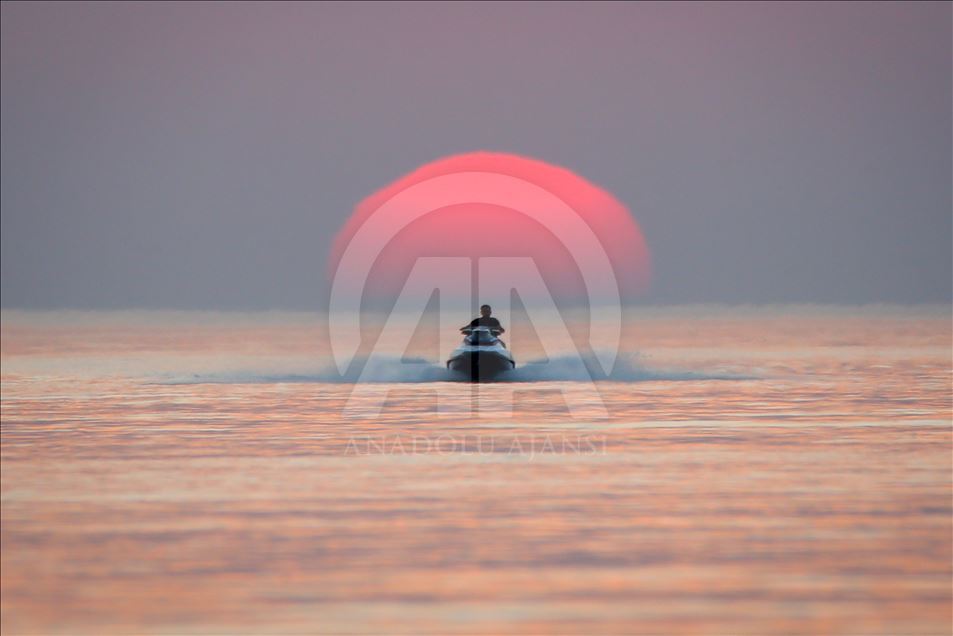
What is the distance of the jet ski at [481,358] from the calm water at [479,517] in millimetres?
8324

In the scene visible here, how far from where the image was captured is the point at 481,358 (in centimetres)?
4100

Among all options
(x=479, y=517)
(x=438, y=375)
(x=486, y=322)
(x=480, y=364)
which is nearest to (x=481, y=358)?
(x=480, y=364)

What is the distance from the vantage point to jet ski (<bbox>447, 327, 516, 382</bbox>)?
4112cm

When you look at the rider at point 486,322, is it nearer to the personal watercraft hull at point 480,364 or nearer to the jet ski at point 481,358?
the jet ski at point 481,358

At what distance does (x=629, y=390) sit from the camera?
125 ft

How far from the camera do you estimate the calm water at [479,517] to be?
1249 cm

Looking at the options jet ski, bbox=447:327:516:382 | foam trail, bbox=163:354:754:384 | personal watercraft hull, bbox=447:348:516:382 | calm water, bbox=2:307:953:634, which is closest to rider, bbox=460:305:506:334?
jet ski, bbox=447:327:516:382

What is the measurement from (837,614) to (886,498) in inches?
233

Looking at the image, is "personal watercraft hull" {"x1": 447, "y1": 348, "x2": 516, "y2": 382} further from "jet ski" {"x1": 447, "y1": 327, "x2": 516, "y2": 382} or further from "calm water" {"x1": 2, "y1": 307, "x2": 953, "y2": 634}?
"calm water" {"x1": 2, "y1": 307, "x2": 953, "y2": 634}

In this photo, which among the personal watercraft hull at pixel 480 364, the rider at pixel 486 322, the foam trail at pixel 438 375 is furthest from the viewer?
the foam trail at pixel 438 375

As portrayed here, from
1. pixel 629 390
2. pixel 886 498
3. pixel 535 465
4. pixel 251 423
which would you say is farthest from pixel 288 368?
pixel 886 498

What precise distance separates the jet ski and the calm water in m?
8.32

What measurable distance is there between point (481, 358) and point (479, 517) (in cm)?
2431

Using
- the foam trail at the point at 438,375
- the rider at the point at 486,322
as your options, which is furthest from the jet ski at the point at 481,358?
the foam trail at the point at 438,375
